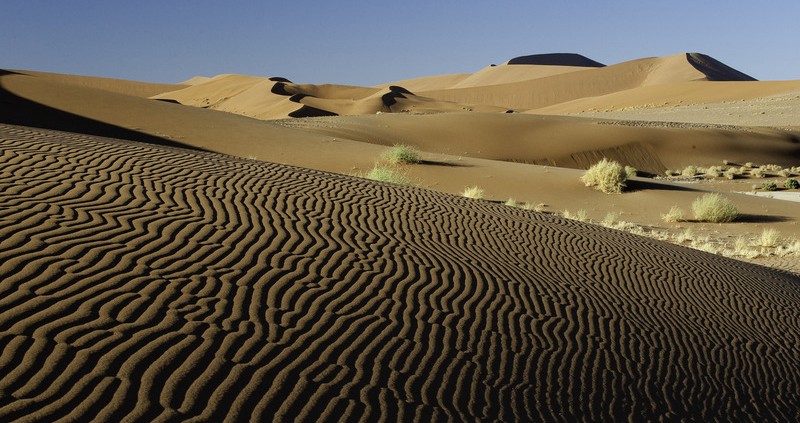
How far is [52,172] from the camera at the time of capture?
9.57 m

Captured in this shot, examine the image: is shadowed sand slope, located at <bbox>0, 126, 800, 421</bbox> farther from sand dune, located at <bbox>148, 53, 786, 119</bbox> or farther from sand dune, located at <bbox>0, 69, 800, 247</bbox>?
sand dune, located at <bbox>148, 53, 786, 119</bbox>

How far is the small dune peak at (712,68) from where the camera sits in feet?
523

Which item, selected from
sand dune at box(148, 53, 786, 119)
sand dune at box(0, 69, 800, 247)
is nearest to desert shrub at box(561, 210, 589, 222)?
sand dune at box(0, 69, 800, 247)

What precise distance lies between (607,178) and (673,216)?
356 cm

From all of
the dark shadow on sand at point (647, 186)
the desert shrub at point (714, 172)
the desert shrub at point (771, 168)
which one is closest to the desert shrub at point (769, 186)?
the desert shrub at point (714, 172)

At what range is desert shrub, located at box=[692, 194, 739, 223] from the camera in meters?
22.3

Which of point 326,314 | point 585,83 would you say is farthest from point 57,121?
point 585,83

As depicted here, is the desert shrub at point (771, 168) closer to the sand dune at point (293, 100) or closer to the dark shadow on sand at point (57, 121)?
the dark shadow on sand at point (57, 121)

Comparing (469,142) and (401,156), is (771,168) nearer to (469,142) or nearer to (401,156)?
(469,142)

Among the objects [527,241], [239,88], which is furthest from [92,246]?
[239,88]

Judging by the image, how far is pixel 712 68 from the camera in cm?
16638

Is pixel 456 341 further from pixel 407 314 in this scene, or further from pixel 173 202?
pixel 173 202

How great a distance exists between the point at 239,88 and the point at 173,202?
327 ft

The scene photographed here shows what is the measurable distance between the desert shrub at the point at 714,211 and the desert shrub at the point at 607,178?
3.21 meters
